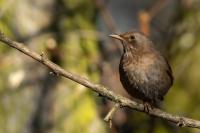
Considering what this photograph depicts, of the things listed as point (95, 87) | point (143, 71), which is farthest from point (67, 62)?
point (95, 87)

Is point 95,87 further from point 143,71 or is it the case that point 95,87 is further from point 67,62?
point 67,62

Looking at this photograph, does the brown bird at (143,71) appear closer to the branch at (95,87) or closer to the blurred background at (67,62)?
the branch at (95,87)

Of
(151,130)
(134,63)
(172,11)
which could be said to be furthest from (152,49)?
(172,11)

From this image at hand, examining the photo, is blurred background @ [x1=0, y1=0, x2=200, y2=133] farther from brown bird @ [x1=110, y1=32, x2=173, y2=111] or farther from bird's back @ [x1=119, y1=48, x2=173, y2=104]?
bird's back @ [x1=119, y1=48, x2=173, y2=104]

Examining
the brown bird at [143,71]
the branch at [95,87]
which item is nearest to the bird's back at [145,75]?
the brown bird at [143,71]

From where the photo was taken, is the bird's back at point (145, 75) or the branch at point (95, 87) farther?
the bird's back at point (145, 75)

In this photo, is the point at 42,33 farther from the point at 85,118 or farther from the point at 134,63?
the point at 134,63
